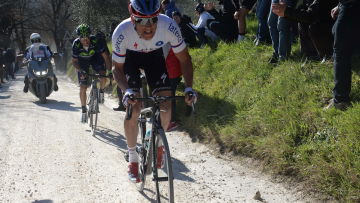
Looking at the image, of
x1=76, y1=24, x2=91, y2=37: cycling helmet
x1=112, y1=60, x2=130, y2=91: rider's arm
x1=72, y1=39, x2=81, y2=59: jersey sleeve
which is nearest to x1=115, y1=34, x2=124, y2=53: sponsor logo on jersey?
x1=112, y1=60, x2=130, y2=91: rider's arm

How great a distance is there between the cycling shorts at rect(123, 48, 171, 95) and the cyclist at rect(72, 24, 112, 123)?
3.34m

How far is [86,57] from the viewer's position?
7449mm

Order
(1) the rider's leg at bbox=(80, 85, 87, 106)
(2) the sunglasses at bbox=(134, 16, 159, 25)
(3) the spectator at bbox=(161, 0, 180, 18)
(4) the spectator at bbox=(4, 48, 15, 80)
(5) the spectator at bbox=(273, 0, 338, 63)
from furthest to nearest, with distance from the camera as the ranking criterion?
(4) the spectator at bbox=(4, 48, 15, 80)
(3) the spectator at bbox=(161, 0, 180, 18)
(1) the rider's leg at bbox=(80, 85, 87, 106)
(5) the spectator at bbox=(273, 0, 338, 63)
(2) the sunglasses at bbox=(134, 16, 159, 25)

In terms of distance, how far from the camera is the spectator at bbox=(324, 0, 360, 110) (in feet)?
12.3

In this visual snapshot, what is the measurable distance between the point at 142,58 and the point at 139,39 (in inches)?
12.6

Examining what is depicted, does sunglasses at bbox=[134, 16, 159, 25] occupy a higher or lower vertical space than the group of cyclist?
higher

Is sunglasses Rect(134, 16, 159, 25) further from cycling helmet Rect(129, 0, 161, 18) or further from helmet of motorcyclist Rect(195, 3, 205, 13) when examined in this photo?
helmet of motorcyclist Rect(195, 3, 205, 13)

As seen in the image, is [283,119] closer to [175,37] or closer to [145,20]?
[175,37]

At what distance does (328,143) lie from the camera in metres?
3.48

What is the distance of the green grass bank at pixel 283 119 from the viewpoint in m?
3.21

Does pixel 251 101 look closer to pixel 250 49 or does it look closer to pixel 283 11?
pixel 283 11

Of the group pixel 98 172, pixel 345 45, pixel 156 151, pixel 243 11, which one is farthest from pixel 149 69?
pixel 243 11

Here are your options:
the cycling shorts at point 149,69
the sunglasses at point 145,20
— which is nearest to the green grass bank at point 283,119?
the cycling shorts at point 149,69

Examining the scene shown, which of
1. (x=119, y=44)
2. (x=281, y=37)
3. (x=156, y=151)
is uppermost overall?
(x=281, y=37)
